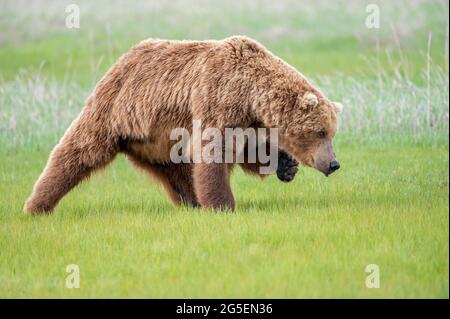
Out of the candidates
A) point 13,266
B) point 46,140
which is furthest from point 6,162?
point 13,266

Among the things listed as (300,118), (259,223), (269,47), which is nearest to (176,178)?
(300,118)

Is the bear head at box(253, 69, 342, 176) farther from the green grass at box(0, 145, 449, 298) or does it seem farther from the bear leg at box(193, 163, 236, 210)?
the bear leg at box(193, 163, 236, 210)

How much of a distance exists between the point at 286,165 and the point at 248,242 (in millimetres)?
1893

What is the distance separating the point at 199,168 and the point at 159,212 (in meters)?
0.59

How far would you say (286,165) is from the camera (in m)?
8.09

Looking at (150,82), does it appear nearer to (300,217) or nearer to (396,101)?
(300,217)

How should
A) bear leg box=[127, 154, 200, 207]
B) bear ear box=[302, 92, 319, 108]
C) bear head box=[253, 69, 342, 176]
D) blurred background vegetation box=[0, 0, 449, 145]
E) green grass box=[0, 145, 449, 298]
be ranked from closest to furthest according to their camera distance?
1. green grass box=[0, 145, 449, 298]
2. bear ear box=[302, 92, 319, 108]
3. bear head box=[253, 69, 342, 176]
4. bear leg box=[127, 154, 200, 207]
5. blurred background vegetation box=[0, 0, 449, 145]

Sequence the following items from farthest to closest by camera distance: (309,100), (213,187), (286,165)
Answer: (286,165) → (213,187) → (309,100)

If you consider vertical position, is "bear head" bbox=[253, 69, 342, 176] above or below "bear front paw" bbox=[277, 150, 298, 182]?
above

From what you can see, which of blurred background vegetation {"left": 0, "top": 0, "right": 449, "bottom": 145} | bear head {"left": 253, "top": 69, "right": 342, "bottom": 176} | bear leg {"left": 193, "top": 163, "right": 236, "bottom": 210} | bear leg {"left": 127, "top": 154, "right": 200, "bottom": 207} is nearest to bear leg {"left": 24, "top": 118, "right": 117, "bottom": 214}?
bear leg {"left": 127, "top": 154, "right": 200, "bottom": 207}

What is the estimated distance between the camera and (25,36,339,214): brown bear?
24.5ft

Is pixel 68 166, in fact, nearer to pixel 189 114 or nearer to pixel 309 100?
pixel 189 114

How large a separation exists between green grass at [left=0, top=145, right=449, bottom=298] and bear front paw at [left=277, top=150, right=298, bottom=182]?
0.26 metres

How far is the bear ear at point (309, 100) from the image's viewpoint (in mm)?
7293
